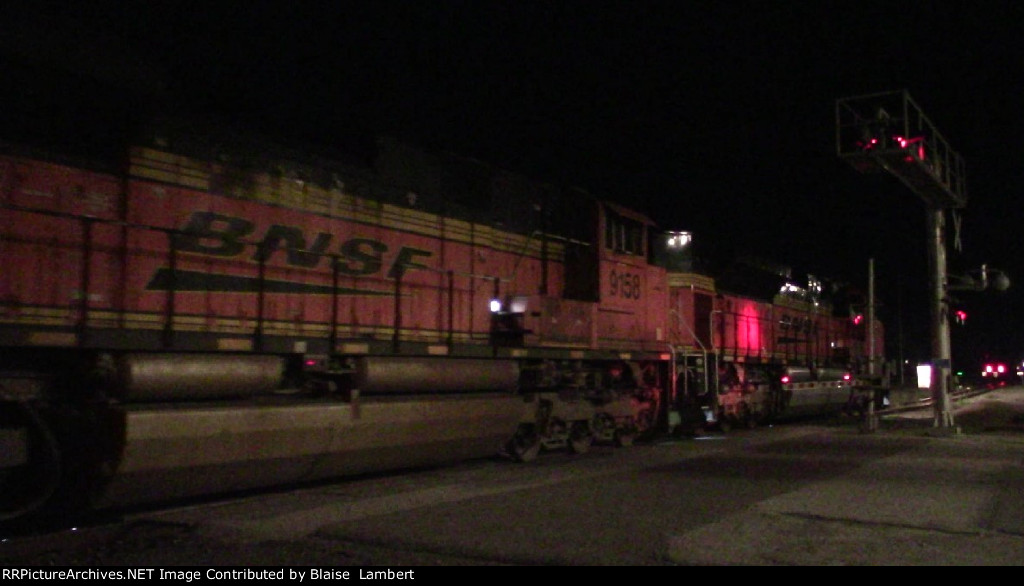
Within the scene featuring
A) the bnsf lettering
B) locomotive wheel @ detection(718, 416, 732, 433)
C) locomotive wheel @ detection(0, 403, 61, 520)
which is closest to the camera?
locomotive wheel @ detection(0, 403, 61, 520)

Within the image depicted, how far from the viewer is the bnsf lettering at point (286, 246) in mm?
8328

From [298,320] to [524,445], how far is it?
4.33 metres

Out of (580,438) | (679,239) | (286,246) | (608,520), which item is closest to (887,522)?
(608,520)

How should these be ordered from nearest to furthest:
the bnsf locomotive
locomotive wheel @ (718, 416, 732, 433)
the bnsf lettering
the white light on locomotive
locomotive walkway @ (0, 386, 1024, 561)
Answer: locomotive walkway @ (0, 386, 1024, 561), the bnsf locomotive, the bnsf lettering, the white light on locomotive, locomotive wheel @ (718, 416, 732, 433)

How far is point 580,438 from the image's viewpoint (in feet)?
43.8

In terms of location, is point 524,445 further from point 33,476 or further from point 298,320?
point 33,476

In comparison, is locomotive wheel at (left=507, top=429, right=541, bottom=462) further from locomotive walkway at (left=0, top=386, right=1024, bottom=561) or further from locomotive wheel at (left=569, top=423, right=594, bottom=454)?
locomotive wheel at (left=569, top=423, right=594, bottom=454)

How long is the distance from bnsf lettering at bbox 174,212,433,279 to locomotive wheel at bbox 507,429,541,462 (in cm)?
299

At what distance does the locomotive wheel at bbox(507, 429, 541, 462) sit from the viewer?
1217cm

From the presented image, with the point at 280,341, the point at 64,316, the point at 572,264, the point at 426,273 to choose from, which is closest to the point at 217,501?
the point at 280,341

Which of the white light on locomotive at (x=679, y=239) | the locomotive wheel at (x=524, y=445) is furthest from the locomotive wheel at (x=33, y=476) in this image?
the white light on locomotive at (x=679, y=239)

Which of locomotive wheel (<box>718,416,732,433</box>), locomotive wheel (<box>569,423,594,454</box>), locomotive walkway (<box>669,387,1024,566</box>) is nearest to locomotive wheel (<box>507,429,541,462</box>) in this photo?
locomotive wheel (<box>569,423,594,454</box>)
